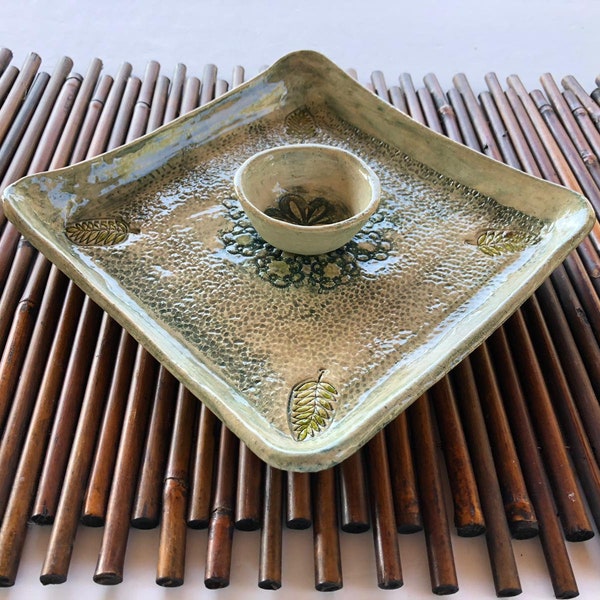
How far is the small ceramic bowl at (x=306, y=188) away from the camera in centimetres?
53

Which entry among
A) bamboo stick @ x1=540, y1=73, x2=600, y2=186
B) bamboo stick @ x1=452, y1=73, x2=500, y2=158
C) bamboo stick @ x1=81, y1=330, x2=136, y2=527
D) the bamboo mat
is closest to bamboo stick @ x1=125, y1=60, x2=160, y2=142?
the bamboo mat

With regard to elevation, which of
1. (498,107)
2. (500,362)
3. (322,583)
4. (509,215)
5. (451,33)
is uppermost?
(451,33)

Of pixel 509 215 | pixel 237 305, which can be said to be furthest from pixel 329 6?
pixel 237 305

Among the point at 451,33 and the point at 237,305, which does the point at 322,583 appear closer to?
the point at 237,305

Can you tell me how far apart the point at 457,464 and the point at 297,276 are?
203 mm

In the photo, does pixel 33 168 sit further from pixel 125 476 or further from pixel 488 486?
pixel 488 486

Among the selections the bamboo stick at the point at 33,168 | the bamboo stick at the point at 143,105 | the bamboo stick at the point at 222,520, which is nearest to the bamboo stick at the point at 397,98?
the bamboo stick at the point at 143,105

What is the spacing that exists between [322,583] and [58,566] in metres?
0.19

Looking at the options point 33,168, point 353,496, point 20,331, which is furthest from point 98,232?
point 353,496

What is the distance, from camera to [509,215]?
0.59m

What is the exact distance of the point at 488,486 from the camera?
483 millimetres

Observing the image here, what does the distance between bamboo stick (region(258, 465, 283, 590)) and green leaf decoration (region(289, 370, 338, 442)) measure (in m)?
0.07

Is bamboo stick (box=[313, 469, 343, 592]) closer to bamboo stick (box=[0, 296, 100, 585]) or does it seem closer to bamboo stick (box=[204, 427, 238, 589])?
bamboo stick (box=[204, 427, 238, 589])

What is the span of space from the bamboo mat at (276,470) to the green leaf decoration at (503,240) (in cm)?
6
